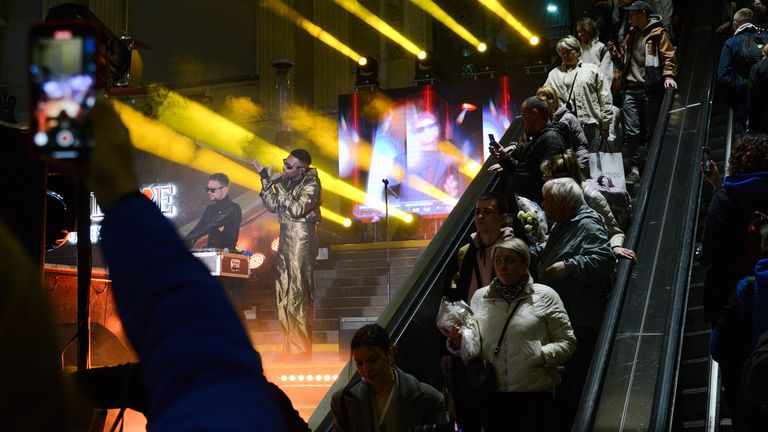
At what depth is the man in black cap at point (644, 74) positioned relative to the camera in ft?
29.2

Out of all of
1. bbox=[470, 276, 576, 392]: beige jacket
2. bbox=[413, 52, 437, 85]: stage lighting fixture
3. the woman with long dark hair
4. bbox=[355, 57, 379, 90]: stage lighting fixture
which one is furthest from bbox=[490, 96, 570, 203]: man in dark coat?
bbox=[413, 52, 437, 85]: stage lighting fixture

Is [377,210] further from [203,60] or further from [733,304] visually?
[733,304]

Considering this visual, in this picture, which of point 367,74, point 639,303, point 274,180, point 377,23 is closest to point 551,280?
point 639,303

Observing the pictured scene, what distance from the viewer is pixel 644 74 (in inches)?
359

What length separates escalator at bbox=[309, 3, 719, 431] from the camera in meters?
4.12

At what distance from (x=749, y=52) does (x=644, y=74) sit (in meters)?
1.49

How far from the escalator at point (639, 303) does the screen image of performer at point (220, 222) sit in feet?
16.6

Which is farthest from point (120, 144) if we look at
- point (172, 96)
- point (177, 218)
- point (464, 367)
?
point (172, 96)

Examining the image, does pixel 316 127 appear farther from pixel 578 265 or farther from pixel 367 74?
pixel 578 265

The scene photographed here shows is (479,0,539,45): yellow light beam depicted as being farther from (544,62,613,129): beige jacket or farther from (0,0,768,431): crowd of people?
(544,62,613,129): beige jacket

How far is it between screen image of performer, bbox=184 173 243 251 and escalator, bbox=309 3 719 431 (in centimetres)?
507

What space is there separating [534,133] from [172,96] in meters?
16.0

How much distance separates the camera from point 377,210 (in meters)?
17.7

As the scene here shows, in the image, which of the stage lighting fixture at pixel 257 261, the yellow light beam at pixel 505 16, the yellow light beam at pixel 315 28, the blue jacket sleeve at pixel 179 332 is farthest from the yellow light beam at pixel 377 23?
the blue jacket sleeve at pixel 179 332
